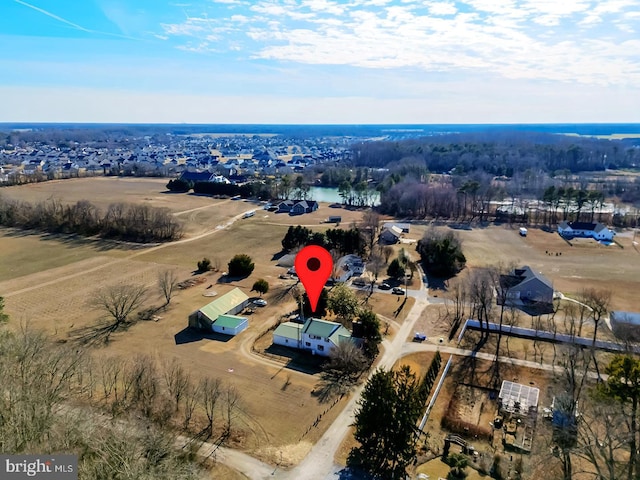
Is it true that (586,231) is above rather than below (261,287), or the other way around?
below

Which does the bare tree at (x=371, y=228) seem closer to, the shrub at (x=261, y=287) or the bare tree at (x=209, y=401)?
the shrub at (x=261, y=287)

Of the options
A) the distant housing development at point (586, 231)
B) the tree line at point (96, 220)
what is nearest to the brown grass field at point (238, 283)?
the distant housing development at point (586, 231)

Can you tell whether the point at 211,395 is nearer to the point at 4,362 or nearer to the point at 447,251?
the point at 4,362

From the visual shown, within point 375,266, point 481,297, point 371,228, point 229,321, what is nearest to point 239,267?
point 229,321

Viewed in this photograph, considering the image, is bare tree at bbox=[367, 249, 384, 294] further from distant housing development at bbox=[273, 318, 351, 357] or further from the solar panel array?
the solar panel array

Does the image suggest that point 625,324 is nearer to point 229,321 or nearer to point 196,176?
point 229,321

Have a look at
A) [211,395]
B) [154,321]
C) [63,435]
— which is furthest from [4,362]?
[154,321]

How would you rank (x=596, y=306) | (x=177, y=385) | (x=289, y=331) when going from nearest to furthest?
(x=177, y=385) → (x=289, y=331) → (x=596, y=306)
